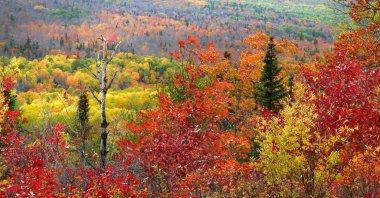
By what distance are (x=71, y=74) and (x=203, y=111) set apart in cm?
13009

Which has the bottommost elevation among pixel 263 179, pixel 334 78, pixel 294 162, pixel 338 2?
pixel 263 179

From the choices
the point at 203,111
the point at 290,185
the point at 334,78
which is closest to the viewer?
the point at 290,185

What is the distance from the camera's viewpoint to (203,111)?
2322 cm

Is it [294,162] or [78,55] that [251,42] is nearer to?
[294,162]

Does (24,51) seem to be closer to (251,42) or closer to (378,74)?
(251,42)

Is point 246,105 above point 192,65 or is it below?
below

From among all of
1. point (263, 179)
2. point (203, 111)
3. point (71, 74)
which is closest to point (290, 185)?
point (263, 179)

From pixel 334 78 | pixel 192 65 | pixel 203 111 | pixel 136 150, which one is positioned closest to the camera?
pixel 334 78

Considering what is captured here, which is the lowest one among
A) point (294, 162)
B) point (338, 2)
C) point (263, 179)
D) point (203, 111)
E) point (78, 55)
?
point (78, 55)

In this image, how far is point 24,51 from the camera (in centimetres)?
18912

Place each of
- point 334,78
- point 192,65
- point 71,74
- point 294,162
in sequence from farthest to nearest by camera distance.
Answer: point 71,74, point 192,65, point 334,78, point 294,162

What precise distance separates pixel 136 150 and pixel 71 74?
5329 inches

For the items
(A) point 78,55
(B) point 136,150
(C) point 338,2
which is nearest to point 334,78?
(C) point 338,2

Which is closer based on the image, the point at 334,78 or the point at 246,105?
the point at 334,78
